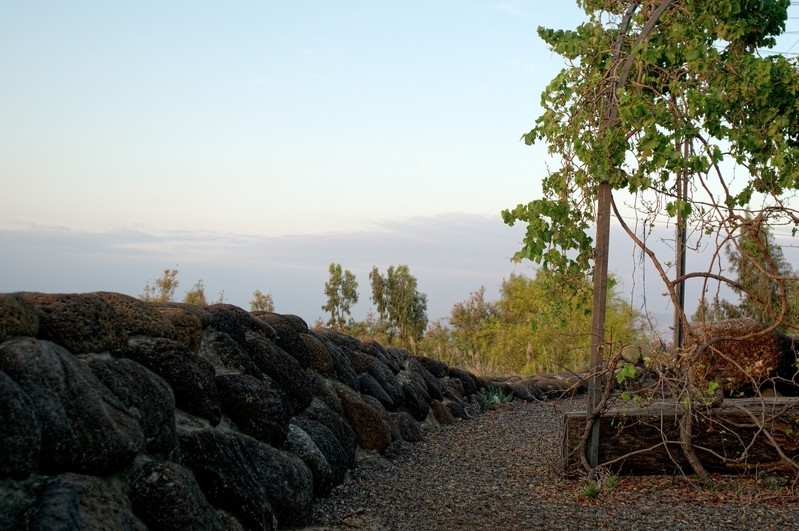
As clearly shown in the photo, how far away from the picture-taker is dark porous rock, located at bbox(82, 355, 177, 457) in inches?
161

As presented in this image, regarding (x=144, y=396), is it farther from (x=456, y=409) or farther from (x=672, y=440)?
(x=456, y=409)

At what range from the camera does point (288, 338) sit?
6.98m

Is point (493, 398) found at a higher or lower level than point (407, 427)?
lower

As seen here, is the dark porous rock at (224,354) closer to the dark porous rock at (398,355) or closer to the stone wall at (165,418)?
the stone wall at (165,418)

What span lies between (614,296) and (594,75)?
16.1 meters

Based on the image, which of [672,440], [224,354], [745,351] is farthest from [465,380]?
[224,354]

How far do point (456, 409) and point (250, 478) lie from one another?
6324 mm

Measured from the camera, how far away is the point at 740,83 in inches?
263

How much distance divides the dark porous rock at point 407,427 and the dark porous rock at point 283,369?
217 centimetres

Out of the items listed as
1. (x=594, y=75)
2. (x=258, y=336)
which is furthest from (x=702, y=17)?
(x=258, y=336)

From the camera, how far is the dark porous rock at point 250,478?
4473 millimetres

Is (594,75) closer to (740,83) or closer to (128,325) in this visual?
(740,83)

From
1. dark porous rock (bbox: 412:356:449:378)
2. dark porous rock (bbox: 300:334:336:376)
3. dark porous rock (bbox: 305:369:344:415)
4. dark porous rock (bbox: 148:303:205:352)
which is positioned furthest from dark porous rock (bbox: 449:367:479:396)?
dark porous rock (bbox: 148:303:205:352)

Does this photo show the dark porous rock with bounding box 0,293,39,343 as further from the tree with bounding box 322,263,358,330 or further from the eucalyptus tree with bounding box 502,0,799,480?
the tree with bounding box 322,263,358,330
